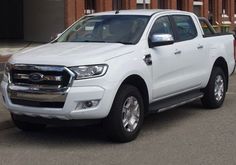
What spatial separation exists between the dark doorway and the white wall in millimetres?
1286

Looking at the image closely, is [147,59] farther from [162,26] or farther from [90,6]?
[90,6]

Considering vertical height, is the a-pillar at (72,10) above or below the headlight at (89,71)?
above

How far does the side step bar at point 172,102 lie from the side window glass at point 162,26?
1.07 m

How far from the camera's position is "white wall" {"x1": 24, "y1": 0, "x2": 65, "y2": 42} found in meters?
22.8

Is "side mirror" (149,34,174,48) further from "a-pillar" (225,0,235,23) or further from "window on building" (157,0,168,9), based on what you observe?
"a-pillar" (225,0,235,23)

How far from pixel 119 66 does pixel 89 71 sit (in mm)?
458

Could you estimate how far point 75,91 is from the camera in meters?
7.14

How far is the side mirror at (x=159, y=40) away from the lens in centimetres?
820

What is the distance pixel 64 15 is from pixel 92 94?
15.7 metres

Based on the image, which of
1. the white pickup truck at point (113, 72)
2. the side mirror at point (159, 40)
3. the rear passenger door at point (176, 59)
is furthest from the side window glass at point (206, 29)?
the side mirror at point (159, 40)

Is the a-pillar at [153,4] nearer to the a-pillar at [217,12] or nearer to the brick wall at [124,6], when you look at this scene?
the brick wall at [124,6]

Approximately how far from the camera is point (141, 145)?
7492 millimetres

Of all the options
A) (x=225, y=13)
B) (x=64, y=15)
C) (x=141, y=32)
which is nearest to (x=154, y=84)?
(x=141, y=32)

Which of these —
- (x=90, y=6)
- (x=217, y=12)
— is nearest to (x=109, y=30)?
(x=90, y=6)
